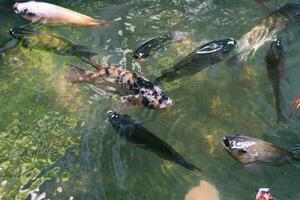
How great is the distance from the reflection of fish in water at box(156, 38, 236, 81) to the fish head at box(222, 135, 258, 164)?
2.49 feet

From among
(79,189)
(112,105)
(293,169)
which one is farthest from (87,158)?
(293,169)

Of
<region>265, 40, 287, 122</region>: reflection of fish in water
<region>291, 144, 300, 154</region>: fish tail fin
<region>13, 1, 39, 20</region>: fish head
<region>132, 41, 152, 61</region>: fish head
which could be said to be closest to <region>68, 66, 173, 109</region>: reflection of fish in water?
<region>132, 41, 152, 61</region>: fish head

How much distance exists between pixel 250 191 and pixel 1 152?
1849 mm

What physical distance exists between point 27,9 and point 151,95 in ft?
5.46

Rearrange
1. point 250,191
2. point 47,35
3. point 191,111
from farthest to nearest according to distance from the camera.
→ point 47,35 < point 191,111 < point 250,191

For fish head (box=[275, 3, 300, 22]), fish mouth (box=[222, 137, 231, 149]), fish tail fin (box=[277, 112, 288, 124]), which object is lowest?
fish tail fin (box=[277, 112, 288, 124])

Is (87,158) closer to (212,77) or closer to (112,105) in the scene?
(112,105)

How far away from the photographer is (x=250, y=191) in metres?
3.30

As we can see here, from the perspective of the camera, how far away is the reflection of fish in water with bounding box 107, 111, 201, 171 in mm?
3298

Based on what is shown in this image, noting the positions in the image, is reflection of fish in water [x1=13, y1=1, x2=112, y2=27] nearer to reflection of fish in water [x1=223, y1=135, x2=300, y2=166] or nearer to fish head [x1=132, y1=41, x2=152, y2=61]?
fish head [x1=132, y1=41, x2=152, y2=61]

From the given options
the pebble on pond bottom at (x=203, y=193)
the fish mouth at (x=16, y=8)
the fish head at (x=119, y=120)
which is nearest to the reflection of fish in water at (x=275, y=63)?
the pebble on pond bottom at (x=203, y=193)

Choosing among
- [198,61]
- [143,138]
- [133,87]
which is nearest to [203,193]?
[143,138]

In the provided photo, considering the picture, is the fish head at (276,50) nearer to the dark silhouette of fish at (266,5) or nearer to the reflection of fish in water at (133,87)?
the dark silhouette of fish at (266,5)

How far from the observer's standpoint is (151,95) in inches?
143
